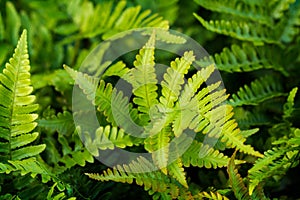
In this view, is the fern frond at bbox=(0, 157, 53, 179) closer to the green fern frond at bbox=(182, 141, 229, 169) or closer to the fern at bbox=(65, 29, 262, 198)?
the fern at bbox=(65, 29, 262, 198)

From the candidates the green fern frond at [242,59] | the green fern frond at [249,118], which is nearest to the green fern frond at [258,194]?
the green fern frond at [249,118]

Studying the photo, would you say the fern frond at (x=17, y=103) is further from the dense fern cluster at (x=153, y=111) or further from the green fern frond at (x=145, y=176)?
the green fern frond at (x=145, y=176)

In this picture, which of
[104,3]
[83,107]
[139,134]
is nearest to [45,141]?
[83,107]

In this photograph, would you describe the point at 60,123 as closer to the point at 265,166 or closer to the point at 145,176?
the point at 145,176

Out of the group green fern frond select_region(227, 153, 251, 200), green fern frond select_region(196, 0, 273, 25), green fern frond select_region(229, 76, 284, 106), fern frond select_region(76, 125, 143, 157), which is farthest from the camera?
green fern frond select_region(196, 0, 273, 25)

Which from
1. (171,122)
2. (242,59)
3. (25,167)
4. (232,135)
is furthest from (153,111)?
(242,59)

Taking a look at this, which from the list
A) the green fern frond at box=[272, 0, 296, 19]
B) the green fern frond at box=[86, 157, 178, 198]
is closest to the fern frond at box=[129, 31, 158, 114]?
the green fern frond at box=[86, 157, 178, 198]

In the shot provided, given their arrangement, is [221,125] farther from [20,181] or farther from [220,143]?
[20,181]
